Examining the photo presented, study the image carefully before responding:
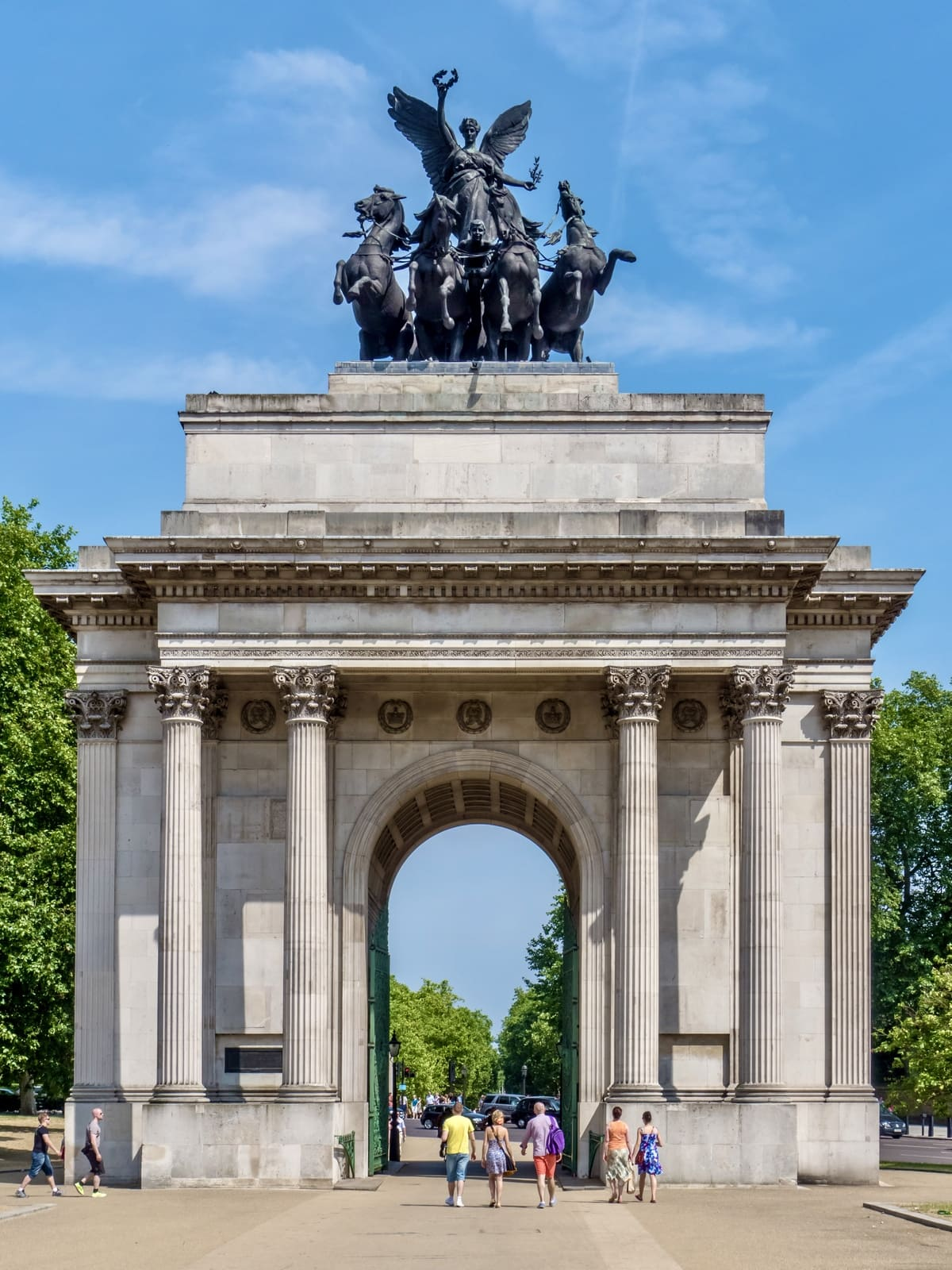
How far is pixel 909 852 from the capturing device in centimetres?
7712

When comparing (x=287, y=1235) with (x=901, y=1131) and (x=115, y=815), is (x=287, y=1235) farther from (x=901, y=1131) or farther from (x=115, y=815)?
(x=901, y=1131)

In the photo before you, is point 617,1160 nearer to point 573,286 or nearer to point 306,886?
point 306,886

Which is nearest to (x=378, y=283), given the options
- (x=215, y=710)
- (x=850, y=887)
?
(x=215, y=710)

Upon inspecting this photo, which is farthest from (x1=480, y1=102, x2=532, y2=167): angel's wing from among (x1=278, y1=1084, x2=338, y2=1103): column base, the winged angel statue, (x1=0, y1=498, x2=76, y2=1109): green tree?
(x1=278, y1=1084, x2=338, y2=1103): column base

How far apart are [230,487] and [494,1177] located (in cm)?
1742

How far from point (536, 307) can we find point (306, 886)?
15047mm

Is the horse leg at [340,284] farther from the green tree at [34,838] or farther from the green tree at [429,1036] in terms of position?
the green tree at [429,1036]

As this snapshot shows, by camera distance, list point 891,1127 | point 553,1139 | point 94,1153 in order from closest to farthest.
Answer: point 553,1139 < point 94,1153 < point 891,1127

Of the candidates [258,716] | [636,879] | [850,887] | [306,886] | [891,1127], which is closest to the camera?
[636,879]

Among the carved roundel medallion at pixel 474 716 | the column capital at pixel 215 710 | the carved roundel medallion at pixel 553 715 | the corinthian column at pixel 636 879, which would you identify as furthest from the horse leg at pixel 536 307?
the column capital at pixel 215 710

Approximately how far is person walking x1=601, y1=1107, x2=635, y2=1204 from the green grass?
17596 mm

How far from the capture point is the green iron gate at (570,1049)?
153ft

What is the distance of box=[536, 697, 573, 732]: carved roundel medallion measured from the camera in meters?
46.5

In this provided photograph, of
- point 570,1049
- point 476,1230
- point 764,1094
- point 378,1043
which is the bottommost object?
point 476,1230
